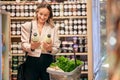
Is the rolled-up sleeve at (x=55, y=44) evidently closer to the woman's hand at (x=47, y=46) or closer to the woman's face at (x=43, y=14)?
the woman's hand at (x=47, y=46)

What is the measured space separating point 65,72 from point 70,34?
8.42 ft

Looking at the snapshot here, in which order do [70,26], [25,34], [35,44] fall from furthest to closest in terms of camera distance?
1. [70,26]
2. [25,34]
3. [35,44]

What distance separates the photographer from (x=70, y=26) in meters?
5.46

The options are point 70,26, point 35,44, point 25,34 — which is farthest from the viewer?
point 70,26

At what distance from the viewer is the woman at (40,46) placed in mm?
3449

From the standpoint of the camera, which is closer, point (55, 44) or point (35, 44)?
point (35, 44)

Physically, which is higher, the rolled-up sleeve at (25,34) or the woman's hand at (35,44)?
the rolled-up sleeve at (25,34)

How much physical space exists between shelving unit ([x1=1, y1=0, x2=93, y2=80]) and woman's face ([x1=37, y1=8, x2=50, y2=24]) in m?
1.87

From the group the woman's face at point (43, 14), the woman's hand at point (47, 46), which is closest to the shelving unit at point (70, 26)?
the woman's face at point (43, 14)

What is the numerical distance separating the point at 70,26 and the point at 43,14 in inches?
79.5

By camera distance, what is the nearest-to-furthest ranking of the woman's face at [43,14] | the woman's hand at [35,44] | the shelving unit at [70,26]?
1. the woman's hand at [35,44]
2. the woman's face at [43,14]
3. the shelving unit at [70,26]

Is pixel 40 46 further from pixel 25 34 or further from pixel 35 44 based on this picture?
pixel 25 34

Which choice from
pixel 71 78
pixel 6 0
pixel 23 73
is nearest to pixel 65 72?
pixel 71 78

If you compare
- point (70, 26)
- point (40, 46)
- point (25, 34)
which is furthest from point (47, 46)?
point (70, 26)
